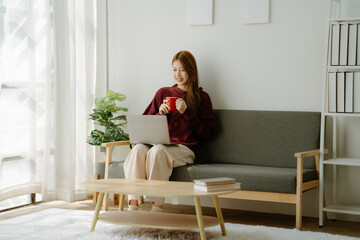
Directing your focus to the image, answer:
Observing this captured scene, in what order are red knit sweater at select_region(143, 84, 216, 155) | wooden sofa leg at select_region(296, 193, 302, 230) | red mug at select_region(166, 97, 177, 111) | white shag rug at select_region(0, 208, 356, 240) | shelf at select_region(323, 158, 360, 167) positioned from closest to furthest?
1. white shag rug at select_region(0, 208, 356, 240)
2. wooden sofa leg at select_region(296, 193, 302, 230)
3. shelf at select_region(323, 158, 360, 167)
4. red mug at select_region(166, 97, 177, 111)
5. red knit sweater at select_region(143, 84, 216, 155)

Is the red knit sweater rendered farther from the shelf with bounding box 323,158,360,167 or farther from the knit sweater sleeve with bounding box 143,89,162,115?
the shelf with bounding box 323,158,360,167

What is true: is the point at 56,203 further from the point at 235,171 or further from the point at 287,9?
the point at 287,9

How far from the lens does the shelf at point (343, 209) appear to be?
3590mm

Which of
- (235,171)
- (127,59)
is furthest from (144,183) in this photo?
(127,59)

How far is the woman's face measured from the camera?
166 inches

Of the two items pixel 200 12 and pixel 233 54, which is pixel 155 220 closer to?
pixel 233 54

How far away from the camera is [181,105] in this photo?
13.2 feet

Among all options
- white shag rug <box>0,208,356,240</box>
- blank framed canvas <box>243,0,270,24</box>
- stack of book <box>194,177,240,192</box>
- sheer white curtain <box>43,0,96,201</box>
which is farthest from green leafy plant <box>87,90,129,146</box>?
stack of book <box>194,177,240,192</box>

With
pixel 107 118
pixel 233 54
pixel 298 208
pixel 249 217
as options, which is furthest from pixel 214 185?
pixel 107 118

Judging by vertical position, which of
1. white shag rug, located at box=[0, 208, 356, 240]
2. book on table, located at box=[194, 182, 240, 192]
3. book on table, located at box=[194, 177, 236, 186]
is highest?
book on table, located at box=[194, 177, 236, 186]

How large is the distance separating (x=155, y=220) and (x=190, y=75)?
5.10ft

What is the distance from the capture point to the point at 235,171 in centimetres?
362

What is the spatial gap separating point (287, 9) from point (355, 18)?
0.66 metres

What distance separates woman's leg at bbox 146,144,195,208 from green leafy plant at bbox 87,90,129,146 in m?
0.76
